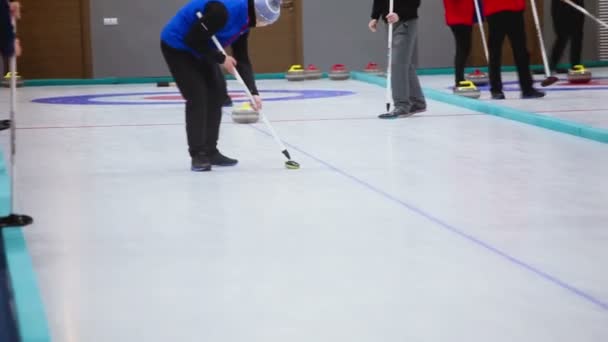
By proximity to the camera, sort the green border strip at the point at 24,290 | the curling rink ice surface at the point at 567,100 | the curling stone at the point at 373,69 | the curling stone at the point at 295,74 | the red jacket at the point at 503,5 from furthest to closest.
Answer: the curling stone at the point at 295,74
the curling stone at the point at 373,69
the red jacket at the point at 503,5
the curling rink ice surface at the point at 567,100
the green border strip at the point at 24,290

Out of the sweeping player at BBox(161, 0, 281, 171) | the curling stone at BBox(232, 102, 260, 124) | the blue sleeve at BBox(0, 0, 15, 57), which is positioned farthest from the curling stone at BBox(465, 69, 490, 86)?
the blue sleeve at BBox(0, 0, 15, 57)

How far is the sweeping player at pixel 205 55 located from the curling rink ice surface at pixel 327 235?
0.67 ft

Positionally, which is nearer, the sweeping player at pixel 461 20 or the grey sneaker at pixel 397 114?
the grey sneaker at pixel 397 114

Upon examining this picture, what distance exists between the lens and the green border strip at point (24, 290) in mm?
2840

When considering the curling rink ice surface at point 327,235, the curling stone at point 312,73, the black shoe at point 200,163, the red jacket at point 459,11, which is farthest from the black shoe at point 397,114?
the curling stone at point 312,73

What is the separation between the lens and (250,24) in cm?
582

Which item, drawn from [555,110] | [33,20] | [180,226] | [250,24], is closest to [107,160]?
[250,24]

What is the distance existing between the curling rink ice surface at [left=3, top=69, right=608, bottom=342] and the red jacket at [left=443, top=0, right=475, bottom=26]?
2.07m

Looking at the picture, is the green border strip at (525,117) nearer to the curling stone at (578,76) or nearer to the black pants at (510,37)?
the black pants at (510,37)

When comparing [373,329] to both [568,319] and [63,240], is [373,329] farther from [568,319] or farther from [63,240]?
[63,240]

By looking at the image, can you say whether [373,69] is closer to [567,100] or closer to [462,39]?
[462,39]

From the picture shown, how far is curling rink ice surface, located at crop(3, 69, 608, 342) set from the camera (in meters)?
3.07

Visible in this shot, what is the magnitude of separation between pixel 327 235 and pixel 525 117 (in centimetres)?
429

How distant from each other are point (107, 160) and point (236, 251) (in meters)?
2.88
